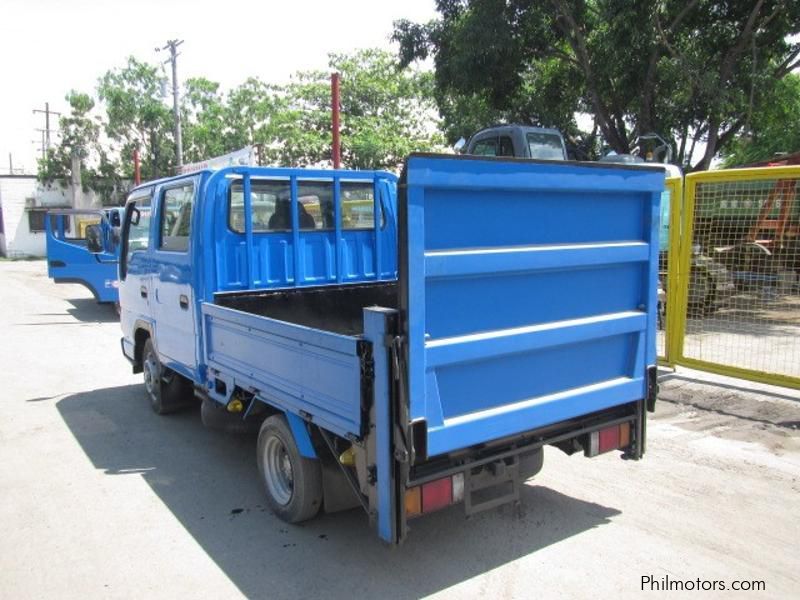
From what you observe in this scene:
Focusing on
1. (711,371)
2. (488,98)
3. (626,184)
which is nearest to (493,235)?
(626,184)

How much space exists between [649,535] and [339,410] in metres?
2.01

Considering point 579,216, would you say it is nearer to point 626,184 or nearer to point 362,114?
point 626,184

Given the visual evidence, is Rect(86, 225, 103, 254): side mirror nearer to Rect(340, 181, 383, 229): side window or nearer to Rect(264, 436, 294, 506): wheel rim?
Rect(340, 181, 383, 229): side window

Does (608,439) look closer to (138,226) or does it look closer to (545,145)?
(138,226)

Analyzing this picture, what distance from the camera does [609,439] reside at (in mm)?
4047

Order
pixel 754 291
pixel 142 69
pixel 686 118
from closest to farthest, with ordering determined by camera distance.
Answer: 1. pixel 754 291
2. pixel 686 118
3. pixel 142 69

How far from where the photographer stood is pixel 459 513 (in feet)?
13.9

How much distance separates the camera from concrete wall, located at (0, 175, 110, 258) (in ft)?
129

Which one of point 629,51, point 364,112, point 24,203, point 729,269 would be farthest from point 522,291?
point 24,203

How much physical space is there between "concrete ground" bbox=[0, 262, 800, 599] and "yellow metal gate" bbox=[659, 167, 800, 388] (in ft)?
3.92

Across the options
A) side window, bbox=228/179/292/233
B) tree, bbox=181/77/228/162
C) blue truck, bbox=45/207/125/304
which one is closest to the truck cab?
side window, bbox=228/179/292/233

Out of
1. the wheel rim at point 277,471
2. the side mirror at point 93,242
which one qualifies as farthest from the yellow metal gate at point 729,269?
the side mirror at point 93,242

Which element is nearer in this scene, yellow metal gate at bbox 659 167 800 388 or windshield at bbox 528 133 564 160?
yellow metal gate at bbox 659 167 800 388

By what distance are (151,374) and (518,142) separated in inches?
282
